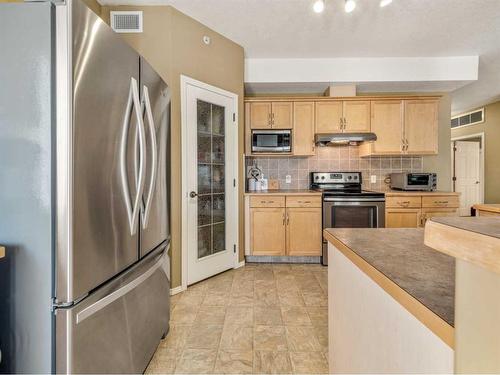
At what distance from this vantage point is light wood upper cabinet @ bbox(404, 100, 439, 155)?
3830 mm

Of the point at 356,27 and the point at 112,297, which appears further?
the point at 356,27

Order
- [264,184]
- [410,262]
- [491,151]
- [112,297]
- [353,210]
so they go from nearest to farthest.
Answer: [410,262]
[112,297]
[353,210]
[264,184]
[491,151]

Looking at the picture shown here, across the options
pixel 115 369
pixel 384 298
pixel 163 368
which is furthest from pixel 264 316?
pixel 384 298

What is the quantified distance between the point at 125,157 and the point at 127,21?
217 centimetres

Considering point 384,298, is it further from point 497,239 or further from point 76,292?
point 76,292

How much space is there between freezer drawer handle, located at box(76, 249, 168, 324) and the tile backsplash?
2.90 metres

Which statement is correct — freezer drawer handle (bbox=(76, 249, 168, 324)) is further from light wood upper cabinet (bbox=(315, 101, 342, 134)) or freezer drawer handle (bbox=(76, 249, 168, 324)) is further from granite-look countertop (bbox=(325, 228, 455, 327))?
light wood upper cabinet (bbox=(315, 101, 342, 134))

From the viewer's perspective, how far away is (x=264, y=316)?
224cm

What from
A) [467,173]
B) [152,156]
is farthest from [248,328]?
[467,173]

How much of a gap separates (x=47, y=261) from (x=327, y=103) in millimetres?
3727

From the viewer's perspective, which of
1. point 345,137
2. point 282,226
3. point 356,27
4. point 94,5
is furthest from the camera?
point 345,137

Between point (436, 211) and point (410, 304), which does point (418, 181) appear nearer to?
point (436, 211)

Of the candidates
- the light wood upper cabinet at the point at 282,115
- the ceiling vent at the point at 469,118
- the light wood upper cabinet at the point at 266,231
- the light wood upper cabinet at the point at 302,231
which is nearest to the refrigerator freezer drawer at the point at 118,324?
the light wood upper cabinet at the point at 266,231

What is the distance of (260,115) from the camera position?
12.7 ft
